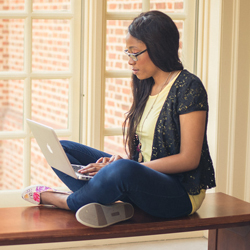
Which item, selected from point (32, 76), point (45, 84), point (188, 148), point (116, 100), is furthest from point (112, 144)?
point (188, 148)

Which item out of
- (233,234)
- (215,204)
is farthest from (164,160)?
(233,234)

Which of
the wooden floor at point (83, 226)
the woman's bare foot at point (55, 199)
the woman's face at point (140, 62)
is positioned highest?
the woman's face at point (140, 62)

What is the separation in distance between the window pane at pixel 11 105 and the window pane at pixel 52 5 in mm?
517

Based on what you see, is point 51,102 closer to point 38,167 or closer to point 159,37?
point 38,167

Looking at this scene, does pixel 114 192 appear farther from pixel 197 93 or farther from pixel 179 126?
pixel 197 93

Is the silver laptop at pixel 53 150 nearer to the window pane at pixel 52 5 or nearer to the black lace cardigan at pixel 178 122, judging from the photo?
the black lace cardigan at pixel 178 122

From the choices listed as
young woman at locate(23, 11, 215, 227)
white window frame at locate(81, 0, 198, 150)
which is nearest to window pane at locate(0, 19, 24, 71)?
white window frame at locate(81, 0, 198, 150)

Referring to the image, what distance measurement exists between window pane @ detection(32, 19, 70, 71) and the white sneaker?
52.8 inches

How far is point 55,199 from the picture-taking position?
2336mm

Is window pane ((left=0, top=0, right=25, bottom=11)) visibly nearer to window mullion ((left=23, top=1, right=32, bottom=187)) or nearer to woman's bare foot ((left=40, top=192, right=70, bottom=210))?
window mullion ((left=23, top=1, right=32, bottom=187))

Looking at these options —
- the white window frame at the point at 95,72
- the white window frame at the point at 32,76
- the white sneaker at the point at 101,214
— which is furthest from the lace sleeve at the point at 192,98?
the white window frame at the point at 32,76

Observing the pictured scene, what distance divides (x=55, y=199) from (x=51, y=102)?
40.1 inches

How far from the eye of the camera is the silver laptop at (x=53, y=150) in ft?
6.79

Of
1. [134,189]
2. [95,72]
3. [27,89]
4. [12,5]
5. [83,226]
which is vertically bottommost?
[83,226]
